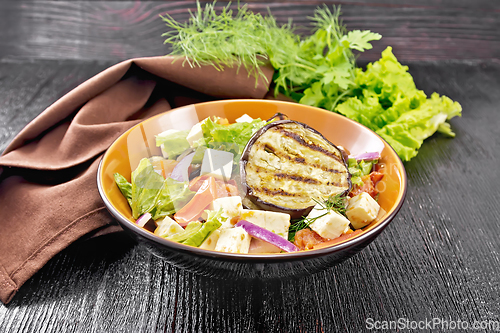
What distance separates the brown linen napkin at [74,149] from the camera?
200cm

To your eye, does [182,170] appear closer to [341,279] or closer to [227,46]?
[341,279]

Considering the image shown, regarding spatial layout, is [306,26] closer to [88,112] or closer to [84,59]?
[84,59]

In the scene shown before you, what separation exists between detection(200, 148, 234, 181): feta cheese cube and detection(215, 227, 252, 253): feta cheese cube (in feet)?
1.36

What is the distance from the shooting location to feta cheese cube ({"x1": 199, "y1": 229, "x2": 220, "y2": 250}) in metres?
1.67

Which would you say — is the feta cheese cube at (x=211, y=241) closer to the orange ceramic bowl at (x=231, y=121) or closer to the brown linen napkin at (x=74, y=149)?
the orange ceramic bowl at (x=231, y=121)

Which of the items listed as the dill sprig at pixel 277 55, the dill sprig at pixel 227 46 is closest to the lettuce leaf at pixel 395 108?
the dill sprig at pixel 277 55

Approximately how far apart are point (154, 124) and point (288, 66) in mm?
1414

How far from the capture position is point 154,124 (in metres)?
2.37

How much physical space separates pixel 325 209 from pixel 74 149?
170cm

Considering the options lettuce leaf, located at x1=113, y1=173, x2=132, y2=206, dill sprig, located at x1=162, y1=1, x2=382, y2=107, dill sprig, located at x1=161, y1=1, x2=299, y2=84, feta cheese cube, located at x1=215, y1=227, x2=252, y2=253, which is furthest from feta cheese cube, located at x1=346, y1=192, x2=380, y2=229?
dill sprig, located at x1=161, y1=1, x2=299, y2=84

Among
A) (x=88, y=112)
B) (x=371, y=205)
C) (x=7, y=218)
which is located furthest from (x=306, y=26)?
(x=7, y=218)

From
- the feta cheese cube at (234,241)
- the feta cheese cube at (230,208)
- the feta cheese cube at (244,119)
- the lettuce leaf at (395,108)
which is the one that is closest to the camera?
the feta cheese cube at (234,241)

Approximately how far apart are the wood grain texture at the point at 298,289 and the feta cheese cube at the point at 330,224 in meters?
0.30

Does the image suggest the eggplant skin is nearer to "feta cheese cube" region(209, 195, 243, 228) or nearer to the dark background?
"feta cheese cube" region(209, 195, 243, 228)
